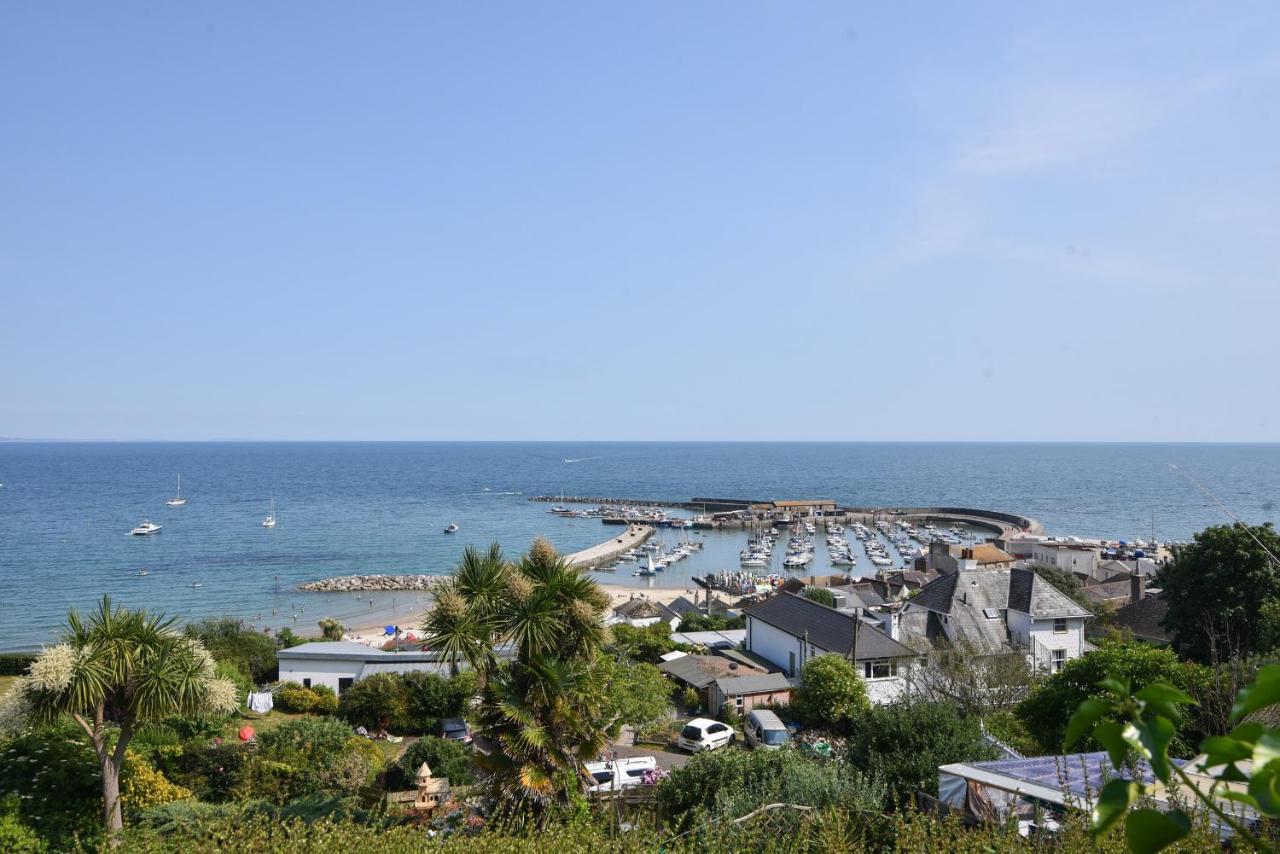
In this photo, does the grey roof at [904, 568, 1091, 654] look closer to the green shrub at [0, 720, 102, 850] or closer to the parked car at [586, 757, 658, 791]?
the parked car at [586, 757, 658, 791]

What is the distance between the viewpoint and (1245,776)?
1.38 metres

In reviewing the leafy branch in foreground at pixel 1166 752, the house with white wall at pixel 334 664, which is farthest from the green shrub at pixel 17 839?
the house with white wall at pixel 334 664

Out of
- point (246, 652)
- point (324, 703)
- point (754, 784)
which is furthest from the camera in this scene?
point (246, 652)

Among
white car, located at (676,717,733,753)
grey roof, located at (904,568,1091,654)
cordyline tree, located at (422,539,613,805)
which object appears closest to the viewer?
cordyline tree, located at (422,539,613,805)

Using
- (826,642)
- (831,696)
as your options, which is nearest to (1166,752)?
(831,696)

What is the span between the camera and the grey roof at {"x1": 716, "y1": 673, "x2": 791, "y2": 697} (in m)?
27.9

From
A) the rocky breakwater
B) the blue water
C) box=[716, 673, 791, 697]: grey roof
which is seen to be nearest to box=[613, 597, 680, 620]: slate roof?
box=[716, 673, 791, 697]: grey roof

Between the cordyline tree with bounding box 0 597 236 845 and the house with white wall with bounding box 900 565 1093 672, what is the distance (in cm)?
2420

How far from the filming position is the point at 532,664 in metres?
12.1

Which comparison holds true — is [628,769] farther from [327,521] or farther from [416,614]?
[327,521]

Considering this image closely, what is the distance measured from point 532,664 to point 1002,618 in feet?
86.9

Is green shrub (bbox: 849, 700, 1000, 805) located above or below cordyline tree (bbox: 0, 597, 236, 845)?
below

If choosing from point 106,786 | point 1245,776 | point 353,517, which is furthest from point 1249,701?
point 353,517

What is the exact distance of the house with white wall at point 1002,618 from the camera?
31422 millimetres
